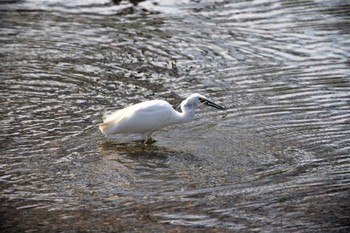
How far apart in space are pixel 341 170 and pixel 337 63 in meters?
4.02

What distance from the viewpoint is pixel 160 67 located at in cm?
1308

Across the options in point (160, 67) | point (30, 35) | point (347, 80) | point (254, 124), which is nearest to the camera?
point (254, 124)

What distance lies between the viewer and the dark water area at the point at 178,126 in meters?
8.16

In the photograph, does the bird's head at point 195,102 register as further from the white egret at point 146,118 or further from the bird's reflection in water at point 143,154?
the bird's reflection in water at point 143,154

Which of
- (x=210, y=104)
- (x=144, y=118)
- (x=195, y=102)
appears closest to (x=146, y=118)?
(x=144, y=118)

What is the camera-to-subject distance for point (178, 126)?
1084cm

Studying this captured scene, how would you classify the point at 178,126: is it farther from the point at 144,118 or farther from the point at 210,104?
the point at 144,118

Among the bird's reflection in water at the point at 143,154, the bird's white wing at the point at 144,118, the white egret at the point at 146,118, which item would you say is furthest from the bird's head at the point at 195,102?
the bird's reflection in water at the point at 143,154

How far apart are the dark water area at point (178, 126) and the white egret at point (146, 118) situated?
0.19 meters

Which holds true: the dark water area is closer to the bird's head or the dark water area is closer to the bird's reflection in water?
the bird's reflection in water

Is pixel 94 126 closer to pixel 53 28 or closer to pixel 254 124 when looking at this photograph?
pixel 254 124

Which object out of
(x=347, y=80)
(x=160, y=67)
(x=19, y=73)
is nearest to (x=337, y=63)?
(x=347, y=80)

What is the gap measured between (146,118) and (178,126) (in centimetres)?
80

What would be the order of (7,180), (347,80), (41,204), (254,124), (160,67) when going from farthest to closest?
(160,67)
(347,80)
(254,124)
(7,180)
(41,204)
